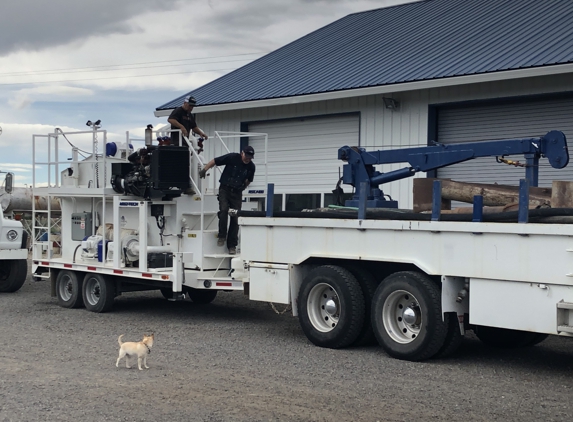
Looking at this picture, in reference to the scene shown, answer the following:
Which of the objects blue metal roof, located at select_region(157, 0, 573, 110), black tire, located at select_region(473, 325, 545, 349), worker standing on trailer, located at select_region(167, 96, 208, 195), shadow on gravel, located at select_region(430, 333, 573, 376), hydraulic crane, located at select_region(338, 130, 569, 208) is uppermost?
blue metal roof, located at select_region(157, 0, 573, 110)

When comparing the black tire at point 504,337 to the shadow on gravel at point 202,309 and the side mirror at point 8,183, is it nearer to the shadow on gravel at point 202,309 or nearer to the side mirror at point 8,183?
the shadow on gravel at point 202,309

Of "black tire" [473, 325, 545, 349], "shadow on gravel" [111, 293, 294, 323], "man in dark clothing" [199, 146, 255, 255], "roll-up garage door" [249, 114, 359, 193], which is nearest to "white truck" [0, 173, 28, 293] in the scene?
"shadow on gravel" [111, 293, 294, 323]

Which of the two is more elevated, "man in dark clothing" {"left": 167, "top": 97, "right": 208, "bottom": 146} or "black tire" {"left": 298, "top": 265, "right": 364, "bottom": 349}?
"man in dark clothing" {"left": 167, "top": 97, "right": 208, "bottom": 146}

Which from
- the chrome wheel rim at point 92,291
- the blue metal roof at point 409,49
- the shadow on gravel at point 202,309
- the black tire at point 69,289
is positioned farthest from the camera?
the blue metal roof at point 409,49

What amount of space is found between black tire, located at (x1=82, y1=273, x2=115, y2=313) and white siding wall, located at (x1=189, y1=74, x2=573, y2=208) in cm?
615

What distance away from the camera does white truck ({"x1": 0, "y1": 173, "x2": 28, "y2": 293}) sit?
1752 centimetres

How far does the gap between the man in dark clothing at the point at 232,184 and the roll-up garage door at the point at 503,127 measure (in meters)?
4.71

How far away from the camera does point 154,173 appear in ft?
44.1

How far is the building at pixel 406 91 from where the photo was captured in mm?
15039

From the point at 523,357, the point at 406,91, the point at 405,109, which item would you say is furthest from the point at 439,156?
the point at 405,109

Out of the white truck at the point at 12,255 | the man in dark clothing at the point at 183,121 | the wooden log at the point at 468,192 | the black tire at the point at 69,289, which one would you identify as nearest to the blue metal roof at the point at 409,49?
the man in dark clothing at the point at 183,121

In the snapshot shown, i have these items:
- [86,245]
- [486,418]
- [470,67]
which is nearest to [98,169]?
[86,245]

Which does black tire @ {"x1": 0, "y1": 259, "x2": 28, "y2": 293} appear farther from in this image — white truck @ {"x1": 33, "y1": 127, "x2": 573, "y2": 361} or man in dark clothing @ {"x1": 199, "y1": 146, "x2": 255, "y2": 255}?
man in dark clothing @ {"x1": 199, "y1": 146, "x2": 255, "y2": 255}

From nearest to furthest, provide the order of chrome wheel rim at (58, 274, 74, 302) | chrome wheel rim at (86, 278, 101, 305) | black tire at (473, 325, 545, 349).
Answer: black tire at (473, 325, 545, 349) → chrome wheel rim at (86, 278, 101, 305) → chrome wheel rim at (58, 274, 74, 302)
